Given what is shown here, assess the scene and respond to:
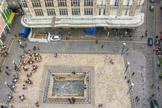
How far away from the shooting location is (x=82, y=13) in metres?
69.8

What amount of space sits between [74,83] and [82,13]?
25.9 m

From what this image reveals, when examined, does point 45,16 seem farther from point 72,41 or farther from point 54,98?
point 54,98

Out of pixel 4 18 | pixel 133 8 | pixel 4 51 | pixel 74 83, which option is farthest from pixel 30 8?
pixel 133 8

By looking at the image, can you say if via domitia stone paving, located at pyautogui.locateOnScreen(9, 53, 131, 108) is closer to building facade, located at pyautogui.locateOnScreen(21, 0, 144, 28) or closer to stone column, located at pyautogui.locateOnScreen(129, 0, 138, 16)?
building facade, located at pyautogui.locateOnScreen(21, 0, 144, 28)

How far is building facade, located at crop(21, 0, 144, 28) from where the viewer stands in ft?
217

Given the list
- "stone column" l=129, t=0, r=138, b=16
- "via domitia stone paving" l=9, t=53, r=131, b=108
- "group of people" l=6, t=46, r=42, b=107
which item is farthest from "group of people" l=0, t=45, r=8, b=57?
"stone column" l=129, t=0, r=138, b=16

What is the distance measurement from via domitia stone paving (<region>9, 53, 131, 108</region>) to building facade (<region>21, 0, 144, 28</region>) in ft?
38.9

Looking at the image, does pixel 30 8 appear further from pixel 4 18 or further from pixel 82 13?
pixel 82 13

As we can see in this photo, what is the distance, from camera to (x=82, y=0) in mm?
65000

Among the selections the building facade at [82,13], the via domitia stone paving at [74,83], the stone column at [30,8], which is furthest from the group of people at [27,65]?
the stone column at [30,8]

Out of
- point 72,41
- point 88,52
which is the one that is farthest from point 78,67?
point 72,41

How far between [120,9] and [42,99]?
133 feet

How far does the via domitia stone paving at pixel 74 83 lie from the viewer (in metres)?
57.6

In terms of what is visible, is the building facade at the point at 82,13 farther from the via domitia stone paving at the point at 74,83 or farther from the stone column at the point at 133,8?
the via domitia stone paving at the point at 74,83
